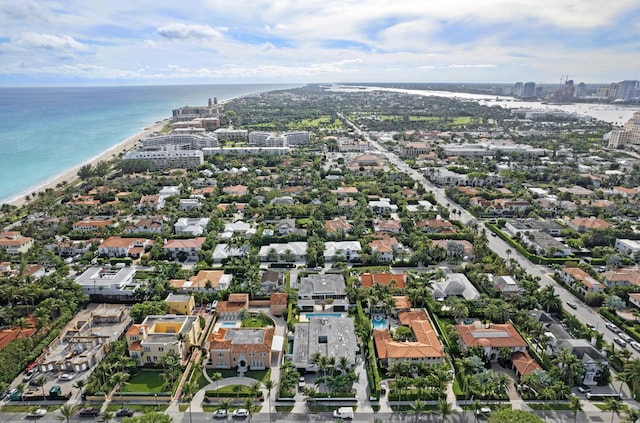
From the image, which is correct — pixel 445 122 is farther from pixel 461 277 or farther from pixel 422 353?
pixel 422 353

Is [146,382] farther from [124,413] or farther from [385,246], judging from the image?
[385,246]

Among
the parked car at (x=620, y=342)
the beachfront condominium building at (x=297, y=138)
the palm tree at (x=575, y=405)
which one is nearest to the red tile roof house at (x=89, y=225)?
the palm tree at (x=575, y=405)

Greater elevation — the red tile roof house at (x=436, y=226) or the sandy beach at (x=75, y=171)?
the red tile roof house at (x=436, y=226)

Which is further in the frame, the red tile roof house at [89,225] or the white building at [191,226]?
the red tile roof house at [89,225]

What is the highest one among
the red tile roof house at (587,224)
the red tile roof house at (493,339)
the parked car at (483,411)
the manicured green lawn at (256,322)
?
the red tile roof house at (587,224)

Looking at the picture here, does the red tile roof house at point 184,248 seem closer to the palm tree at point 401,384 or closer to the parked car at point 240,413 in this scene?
the parked car at point 240,413

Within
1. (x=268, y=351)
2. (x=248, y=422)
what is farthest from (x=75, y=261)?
(x=248, y=422)

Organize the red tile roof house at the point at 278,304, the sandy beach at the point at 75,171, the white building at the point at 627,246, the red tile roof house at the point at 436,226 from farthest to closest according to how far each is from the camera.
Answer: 1. the sandy beach at the point at 75,171
2. the red tile roof house at the point at 436,226
3. the white building at the point at 627,246
4. the red tile roof house at the point at 278,304

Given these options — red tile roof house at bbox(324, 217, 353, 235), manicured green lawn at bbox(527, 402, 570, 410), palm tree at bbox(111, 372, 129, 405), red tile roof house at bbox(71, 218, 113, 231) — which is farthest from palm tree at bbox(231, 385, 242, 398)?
red tile roof house at bbox(71, 218, 113, 231)
